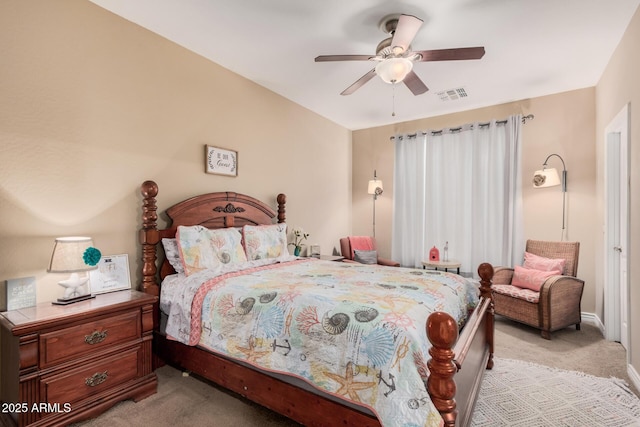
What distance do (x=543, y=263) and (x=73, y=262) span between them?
182 inches

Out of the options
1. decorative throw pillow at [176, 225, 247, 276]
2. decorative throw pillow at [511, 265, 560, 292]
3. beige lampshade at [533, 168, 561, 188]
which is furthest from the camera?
beige lampshade at [533, 168, 561, 188]

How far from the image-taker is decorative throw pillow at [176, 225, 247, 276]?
2.62 meters

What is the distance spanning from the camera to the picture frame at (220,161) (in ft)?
10.7

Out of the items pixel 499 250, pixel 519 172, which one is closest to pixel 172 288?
pixel 499 250

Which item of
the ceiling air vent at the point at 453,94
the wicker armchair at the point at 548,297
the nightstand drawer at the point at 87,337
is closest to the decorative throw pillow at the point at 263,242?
the nightstand drawer at the point at 87,337

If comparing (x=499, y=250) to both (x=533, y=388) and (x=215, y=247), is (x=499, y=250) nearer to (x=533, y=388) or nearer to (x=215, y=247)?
(x=533, y=388)

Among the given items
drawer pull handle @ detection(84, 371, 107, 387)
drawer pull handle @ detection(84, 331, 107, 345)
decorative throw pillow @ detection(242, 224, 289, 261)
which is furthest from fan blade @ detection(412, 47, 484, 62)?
drawer pull handle @ detection(84, 371, 107, 387)

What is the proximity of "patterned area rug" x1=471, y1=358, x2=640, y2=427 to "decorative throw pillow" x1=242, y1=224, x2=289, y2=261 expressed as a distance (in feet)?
7.30

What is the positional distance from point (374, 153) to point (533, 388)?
13.7 feet

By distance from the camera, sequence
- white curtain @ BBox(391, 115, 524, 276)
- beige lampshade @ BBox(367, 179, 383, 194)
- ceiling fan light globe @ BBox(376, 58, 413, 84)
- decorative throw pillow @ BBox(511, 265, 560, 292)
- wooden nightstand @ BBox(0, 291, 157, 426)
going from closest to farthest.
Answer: wooden nightstand @ BBox(0, 291, 157, 426)
ceiling fan light globe @ BBox(376, 58, 413, 84)
decorative throw pillow @ BBox(511, 265, 560, 292)
white curtain @ BBox(391, 115, 524, 276)
beige lampshade @ BBox(367, 179, 383, 194)

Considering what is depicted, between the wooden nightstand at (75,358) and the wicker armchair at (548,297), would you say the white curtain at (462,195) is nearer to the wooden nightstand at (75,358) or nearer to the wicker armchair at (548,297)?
the wicker armchair at (548,297)

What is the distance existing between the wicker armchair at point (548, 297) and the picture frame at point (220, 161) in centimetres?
347

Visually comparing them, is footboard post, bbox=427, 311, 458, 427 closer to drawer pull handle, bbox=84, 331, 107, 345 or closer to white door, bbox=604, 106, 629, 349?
drawer pull handle, bbox=84, 331, 107, 345

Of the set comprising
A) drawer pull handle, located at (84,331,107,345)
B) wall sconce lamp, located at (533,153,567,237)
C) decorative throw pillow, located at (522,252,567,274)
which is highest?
wall sconce lamp, located at (533,153,567,237)
